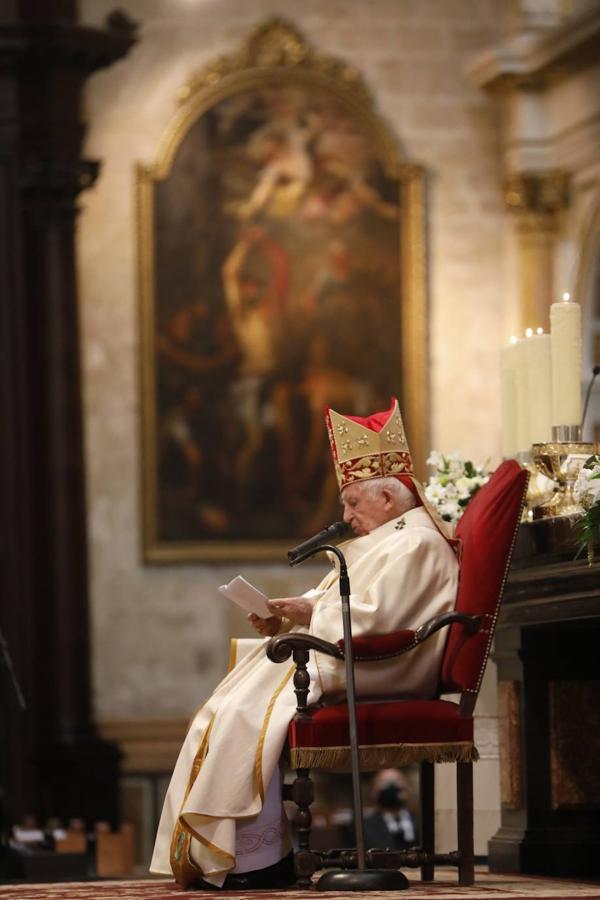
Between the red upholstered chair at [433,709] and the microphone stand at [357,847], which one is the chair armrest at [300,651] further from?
the microphone stand at [357,847]

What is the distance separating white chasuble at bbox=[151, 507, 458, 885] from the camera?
6.79 m

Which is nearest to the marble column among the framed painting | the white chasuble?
the framed painting

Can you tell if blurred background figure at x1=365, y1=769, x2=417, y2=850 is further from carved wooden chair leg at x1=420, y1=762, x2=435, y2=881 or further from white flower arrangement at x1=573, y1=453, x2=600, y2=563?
white flower arrangement at x1=573, y1=453, x2=600, y2=563

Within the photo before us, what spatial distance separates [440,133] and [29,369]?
3.93 m

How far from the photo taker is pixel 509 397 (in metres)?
8.16

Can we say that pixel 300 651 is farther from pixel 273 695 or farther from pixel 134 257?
pixel 134 257

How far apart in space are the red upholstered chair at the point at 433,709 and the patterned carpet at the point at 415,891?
8.6 inches

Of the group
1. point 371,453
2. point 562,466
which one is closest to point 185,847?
point 371,453

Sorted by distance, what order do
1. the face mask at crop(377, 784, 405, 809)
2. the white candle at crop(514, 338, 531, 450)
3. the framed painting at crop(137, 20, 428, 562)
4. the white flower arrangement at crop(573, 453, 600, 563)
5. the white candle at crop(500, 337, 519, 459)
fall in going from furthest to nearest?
the framed painting at crop(137, 20, 428, 562) < the face mask at crop(377, 784, 405, 809) < the white candle at crop(500, 337, 519, 459) < the white candle at crop(514, 338, 531, 450) < the white flower arrangement at crop(573, 453, 600, 563)

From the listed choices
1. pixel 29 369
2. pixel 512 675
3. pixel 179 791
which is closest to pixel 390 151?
pixel 29 369

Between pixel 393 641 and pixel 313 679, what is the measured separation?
1.00 ft

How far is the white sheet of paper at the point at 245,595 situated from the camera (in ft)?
22.0

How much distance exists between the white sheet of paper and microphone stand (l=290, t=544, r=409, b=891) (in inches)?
12.1

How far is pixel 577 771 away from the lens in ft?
25.4
